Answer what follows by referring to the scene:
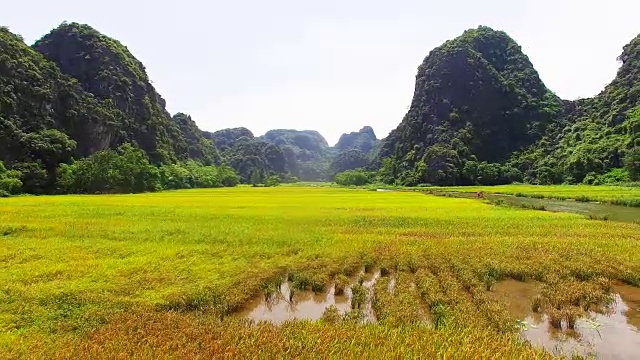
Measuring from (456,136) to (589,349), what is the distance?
127632 mm

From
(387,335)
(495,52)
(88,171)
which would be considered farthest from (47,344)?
(495,52)

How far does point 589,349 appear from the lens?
8219 millimetres

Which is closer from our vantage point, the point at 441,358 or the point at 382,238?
the point at 441,358

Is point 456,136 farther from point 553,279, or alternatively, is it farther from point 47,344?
point 47,344

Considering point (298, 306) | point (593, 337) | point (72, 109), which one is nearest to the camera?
point (593, 337)

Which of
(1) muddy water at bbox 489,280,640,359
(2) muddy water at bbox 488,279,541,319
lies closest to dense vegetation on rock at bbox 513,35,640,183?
(2) muddy water at bbox 488,279,541,319

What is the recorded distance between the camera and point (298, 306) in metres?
10.8

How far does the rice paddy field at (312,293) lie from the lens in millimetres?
7523

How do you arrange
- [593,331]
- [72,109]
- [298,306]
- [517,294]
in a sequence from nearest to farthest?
[593,331], [298,306], [517,294], [72,109]

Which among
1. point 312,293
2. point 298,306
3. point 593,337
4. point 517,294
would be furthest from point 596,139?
point 298,306

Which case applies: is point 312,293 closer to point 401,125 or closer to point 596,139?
point 596,139

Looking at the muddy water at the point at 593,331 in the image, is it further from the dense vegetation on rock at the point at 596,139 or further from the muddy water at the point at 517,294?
the dense vegetation on rock at the point at 596,139

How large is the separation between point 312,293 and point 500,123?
13796 cm

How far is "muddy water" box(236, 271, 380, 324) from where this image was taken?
9.99 meters
